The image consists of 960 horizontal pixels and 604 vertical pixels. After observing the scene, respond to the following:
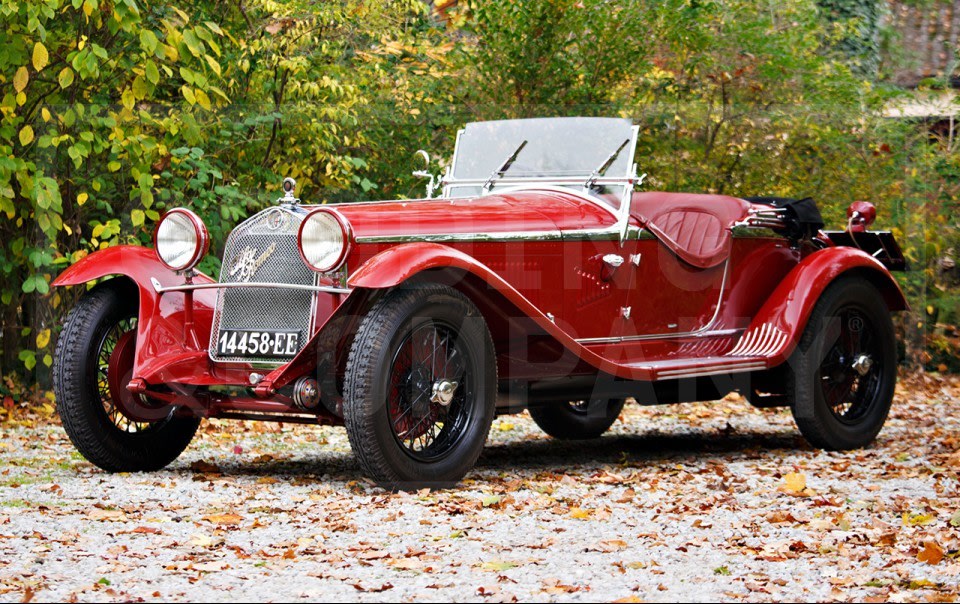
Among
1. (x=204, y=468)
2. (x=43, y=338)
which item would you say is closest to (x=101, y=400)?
(x=204, y=468)

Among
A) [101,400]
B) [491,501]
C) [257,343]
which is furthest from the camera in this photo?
[101,400]

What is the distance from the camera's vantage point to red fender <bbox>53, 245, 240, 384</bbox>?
5988mm

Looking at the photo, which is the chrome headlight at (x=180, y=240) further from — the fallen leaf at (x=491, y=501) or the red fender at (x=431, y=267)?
the fallen leaf at (x=491, y=501)

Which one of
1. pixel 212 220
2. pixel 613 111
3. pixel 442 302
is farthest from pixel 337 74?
pixel 442 302

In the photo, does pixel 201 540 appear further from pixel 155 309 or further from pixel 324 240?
pixel 155 309

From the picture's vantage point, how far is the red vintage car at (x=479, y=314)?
18.7 feet

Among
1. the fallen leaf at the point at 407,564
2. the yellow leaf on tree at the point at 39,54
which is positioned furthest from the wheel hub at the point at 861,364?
the yellow leaf on tree at the point at 39,54

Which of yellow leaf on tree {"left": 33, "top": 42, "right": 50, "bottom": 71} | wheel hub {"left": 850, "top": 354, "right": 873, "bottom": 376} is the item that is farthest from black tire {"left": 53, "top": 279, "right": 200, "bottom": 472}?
wheel hub {"left": 850, "top": 354, "right": 873, "bottom": 376}

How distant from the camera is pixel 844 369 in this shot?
7695 mm

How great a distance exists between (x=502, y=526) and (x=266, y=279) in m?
1.87

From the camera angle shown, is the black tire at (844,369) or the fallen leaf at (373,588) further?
the black tire at (844,369)

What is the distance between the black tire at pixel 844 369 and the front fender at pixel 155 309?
3.32 meters

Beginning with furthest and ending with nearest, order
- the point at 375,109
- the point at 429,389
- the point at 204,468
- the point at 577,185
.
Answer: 1. the point at 375,109
2. the point at 577,185
3. the point at 204,468
4. the point at 429,389

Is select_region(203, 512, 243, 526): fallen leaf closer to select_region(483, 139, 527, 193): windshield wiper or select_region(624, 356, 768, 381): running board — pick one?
select_region(624, 356, 768, 381): running board
